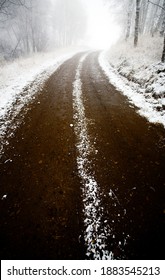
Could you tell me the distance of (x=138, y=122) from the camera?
522 centimetres

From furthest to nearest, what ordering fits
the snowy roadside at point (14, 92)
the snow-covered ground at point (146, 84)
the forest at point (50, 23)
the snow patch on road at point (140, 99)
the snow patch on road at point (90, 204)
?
the forest at point (50, 23) → the snow-covered ground at point (146, 84) → the snow patch on road at point (140, 99) → the snowy roadside at point (14, 92) → the snow patch on road at point (90, 204)

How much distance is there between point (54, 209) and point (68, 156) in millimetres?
1379

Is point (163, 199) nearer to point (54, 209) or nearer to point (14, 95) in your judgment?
point (54, 209)

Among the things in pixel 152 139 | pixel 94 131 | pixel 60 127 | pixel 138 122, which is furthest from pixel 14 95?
pixel 152 139

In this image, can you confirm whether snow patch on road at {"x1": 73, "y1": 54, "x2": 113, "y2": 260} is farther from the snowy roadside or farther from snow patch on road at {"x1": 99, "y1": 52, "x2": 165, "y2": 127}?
snow patch on road at {"x1": 99, "y1": 52, "x2": 165, "y2": 127}

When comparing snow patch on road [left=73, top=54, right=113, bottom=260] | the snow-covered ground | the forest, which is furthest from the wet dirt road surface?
the forest

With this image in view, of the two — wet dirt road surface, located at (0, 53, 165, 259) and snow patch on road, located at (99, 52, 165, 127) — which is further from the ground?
snow patch on road, located at (99, 52, 165, 127)

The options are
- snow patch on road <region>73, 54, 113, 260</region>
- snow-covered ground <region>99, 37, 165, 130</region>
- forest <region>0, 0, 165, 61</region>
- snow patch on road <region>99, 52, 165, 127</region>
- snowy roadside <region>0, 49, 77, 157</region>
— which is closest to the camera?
snow patch on road <region>73, 54, 113, 260</region>

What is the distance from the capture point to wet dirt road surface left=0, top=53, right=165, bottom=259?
230 cm

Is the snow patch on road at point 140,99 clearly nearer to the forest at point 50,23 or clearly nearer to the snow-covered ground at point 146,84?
the snow-covered ground at point 146,84

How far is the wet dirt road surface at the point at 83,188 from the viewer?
7.56 ft

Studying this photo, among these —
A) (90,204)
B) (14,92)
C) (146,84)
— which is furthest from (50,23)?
(90,204)

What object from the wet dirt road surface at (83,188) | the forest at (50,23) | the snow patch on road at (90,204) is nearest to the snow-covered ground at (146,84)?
the wet dirt road surface at (83,188)
